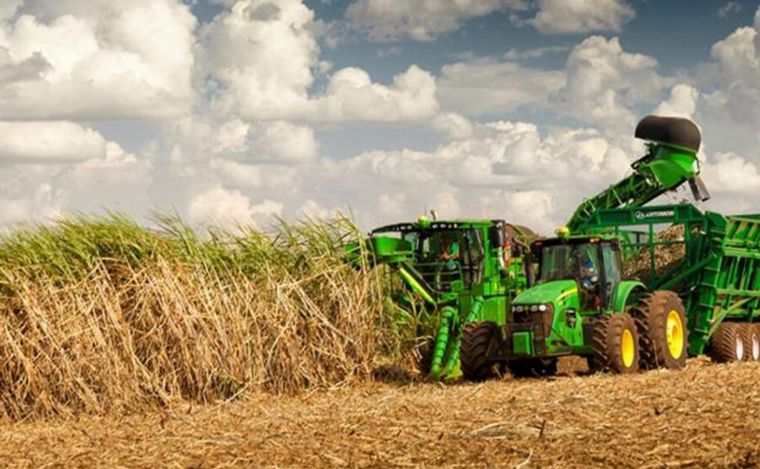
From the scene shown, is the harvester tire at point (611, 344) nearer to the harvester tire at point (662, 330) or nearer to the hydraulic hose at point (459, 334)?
the harvester tire at point (662, 330)

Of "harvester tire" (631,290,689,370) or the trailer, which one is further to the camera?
the trailer

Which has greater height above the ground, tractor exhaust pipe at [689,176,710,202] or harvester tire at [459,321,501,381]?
tractor exhaust pipe at [689,176,710,202]

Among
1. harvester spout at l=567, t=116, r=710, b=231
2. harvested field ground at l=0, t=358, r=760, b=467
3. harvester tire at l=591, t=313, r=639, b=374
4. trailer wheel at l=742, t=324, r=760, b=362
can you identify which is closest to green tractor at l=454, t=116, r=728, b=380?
harvester tire at l=591, t=313, r=639, b=374

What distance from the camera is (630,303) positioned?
56.3ft

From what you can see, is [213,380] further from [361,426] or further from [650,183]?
[650,183]

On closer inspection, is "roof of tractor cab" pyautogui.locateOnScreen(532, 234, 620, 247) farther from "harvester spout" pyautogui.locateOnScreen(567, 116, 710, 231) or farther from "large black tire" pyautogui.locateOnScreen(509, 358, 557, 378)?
"harvester spout" pyautogui.locateOnScreen(567, 116, 710, 231)

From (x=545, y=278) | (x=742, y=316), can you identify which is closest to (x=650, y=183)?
(x=742, y=316)

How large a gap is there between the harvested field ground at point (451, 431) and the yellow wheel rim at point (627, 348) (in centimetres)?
100

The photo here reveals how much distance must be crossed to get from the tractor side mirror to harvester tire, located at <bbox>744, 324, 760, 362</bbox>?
4.68 meters

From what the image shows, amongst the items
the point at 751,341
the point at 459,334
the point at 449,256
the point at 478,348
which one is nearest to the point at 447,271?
the point at 449,256

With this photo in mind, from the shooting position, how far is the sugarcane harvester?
1547 cm

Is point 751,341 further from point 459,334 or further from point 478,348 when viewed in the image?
point 478,348

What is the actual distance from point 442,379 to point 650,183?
33.9 feet

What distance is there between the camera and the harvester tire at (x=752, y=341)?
18.8m
